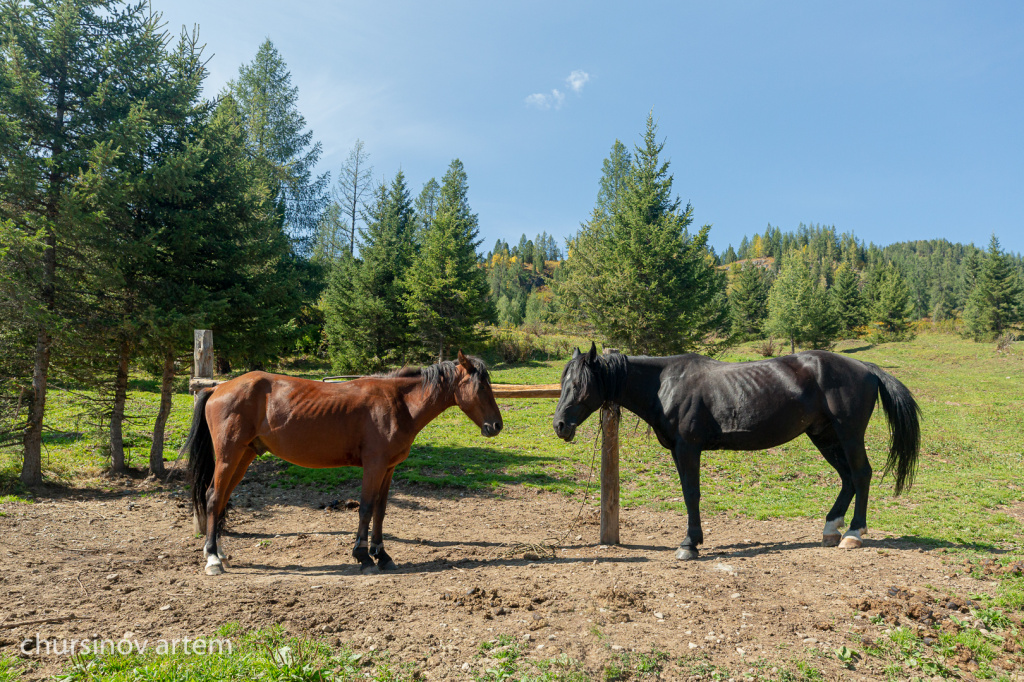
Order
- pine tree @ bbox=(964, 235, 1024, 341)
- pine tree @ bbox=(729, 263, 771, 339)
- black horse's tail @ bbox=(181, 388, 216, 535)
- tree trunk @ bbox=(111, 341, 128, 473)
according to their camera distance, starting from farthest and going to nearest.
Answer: pine tree @ bbox=(729, 263, 771, 339), pine tree @ bbox=(964, 235, 1024, 341), tree trunk @ bbox=(111, 341, 128, 473), black horse's tail @ bbox=(181, 388, 216, 535)

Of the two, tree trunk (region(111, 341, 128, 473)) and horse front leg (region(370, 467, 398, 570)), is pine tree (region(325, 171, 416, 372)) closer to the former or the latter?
tree trunk (region(111, 341, 128, 473))

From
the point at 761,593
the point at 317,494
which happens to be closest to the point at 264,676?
the point at 761,593

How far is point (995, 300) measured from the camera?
41.4 metres

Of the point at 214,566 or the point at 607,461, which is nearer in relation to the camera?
the point at 214,566

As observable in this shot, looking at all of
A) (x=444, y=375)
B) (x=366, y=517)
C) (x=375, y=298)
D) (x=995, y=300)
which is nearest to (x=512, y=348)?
(x=375, y=298)

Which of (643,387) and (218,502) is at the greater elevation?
(643,387)

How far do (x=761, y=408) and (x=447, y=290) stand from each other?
762 inches

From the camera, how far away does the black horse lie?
5309 millimetres

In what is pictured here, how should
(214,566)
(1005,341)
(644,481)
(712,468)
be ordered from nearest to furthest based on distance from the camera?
(214,566) < (644,481) < (712,468) < (1005,341)

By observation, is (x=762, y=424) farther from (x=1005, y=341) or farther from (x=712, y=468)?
(x=1005, y=341)

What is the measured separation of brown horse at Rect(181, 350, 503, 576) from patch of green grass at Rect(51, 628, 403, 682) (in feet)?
6.23

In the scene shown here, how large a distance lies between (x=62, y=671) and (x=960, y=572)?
6.69 metres

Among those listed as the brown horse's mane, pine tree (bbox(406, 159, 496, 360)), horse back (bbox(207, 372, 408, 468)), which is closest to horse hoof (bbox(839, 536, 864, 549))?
the brown horse's mane

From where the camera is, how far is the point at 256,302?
9.07m
